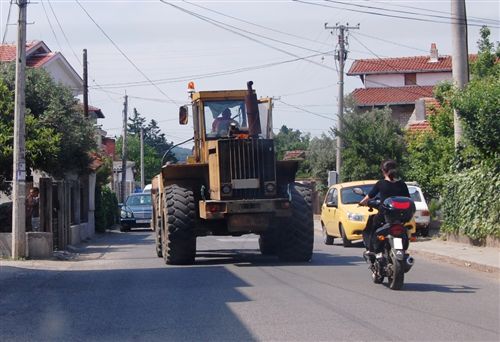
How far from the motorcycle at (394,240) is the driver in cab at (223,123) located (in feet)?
18.6

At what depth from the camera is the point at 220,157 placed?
15.8 m

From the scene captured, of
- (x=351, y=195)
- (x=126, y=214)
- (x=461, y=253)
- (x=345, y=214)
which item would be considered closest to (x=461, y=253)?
(x=461, y=253)

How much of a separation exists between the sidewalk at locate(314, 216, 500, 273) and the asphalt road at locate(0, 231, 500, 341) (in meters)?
0.34

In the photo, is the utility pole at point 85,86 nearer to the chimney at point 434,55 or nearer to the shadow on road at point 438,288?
the shadow on road at point 438,288

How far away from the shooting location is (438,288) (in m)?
12.4

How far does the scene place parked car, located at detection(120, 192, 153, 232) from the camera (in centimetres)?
3538

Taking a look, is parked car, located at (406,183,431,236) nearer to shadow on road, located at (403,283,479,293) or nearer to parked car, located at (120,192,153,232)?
shadow on road, located at (403,283,479,293)

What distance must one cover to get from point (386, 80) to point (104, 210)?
1502 inches

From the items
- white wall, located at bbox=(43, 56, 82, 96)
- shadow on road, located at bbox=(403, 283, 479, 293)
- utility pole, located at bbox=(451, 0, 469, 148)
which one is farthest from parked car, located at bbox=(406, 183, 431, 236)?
white wall, located at bbox=(43, 56, 82, 96)

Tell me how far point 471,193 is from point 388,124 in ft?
54.0

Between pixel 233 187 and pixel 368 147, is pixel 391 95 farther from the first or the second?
pixel 233 187

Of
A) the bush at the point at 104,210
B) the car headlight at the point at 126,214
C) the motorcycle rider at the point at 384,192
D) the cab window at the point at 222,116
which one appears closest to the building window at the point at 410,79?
the bush at the point at 104,210

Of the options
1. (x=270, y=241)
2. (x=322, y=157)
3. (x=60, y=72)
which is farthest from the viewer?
(x=322, y=157)

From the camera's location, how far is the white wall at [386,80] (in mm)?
67438
